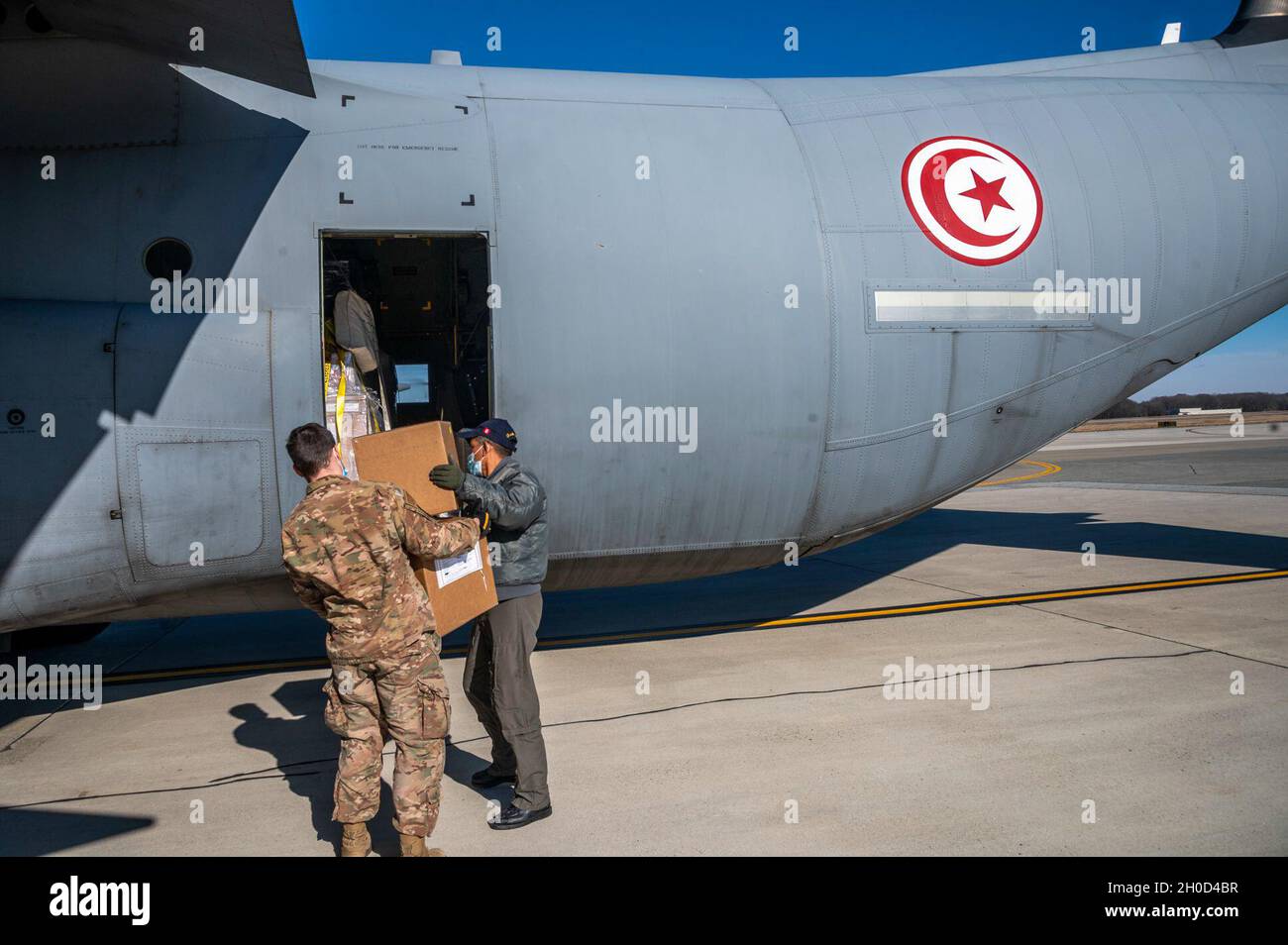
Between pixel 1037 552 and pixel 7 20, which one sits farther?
pixel 1037 552

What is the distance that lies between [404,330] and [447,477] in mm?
5047

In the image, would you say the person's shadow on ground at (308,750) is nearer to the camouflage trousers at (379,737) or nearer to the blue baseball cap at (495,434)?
the camouflage trousers at (379,737)

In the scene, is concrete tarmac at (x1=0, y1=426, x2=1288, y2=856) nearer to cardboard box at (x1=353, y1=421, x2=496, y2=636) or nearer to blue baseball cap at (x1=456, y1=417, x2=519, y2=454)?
cardboard box at (x1=353, y1=421, x2=496, y2=636)

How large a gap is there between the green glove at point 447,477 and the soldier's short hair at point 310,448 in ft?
1.68

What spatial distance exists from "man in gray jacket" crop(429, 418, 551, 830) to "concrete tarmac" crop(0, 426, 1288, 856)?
1.06ft

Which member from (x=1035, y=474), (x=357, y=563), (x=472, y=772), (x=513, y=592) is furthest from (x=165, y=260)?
(x=1035, y=474)

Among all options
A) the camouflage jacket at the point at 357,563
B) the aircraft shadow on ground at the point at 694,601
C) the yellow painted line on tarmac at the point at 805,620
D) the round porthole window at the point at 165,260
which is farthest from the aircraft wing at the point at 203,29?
the yellow painted line on tarmac at the point at 805,620

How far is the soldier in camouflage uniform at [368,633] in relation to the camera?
4.15 m

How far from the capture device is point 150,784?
5.54 meters

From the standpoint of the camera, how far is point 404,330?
9.18 meters
